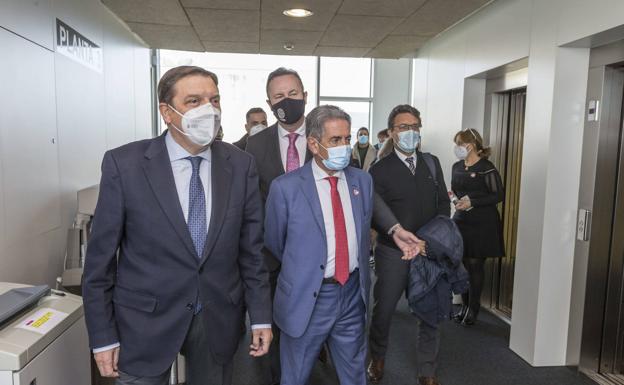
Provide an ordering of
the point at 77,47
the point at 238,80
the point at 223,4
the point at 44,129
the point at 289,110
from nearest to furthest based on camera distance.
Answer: the point at 289,110
the point at 44,129
the point at 77,47
the point at 223,4
the point at 238,80

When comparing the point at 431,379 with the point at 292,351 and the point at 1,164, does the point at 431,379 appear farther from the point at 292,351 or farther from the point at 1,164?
the point at 1,164

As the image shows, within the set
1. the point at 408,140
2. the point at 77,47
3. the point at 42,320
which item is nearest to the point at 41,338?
the point at 42,320

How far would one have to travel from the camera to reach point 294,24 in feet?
14.3

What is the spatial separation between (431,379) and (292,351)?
1.18 meters

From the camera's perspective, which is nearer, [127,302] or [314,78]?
[127,302]

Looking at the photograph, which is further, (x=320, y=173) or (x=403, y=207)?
(x=403, y=207)

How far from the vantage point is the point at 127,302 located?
1.57 m

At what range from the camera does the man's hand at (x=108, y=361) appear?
4.98 ft

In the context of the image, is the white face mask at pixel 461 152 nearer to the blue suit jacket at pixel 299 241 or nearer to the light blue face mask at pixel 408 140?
the light blue face mask at pixel 408 140

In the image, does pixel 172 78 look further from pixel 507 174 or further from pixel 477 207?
pixel 507 174

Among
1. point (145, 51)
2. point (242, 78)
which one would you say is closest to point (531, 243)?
point (145, 51)

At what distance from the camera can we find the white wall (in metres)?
8.41

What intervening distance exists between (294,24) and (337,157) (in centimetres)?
271

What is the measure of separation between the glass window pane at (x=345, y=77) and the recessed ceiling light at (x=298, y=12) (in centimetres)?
426
